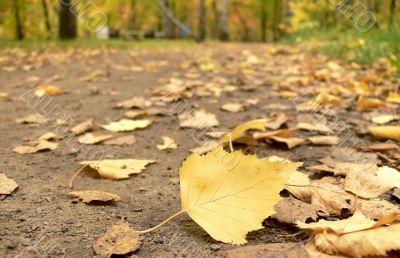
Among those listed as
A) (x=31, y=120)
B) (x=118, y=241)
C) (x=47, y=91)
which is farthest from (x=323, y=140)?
(x=47, y=91)

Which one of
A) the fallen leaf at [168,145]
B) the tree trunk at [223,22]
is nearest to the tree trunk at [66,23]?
the tree trunk at [223,22]

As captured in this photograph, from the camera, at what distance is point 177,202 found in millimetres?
1269

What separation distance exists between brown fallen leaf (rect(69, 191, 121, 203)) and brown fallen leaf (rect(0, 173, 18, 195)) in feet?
0.59

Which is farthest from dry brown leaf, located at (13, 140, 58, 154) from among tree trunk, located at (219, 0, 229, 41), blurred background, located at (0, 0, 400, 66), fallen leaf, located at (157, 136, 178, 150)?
tree trunk, located at (219, 0, 229, 41)

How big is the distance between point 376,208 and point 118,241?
68 cm

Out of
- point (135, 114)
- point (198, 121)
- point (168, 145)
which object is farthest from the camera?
point (135, 114)

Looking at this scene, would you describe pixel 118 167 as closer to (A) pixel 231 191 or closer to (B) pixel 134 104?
(A) pixel 231 191

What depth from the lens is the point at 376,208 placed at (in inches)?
44.6

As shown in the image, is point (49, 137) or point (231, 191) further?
point (49, 137)

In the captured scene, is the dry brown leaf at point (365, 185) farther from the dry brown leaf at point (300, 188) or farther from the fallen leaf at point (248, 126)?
the fallen leaf at point (248, 126)

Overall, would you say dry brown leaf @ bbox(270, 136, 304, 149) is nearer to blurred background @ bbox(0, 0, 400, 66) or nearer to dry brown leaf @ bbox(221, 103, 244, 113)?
dry brown leaf @ bbox(221, 103, 244, 113)

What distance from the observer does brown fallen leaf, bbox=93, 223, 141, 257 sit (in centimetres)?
93

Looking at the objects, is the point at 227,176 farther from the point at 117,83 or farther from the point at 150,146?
the point at 117,83

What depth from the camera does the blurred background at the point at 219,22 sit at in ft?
19.5
